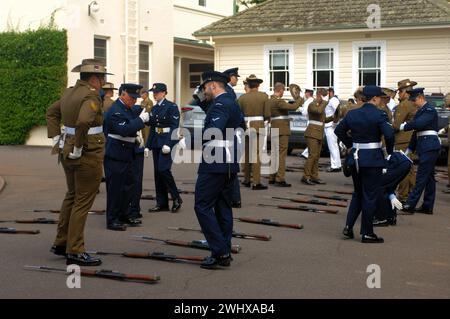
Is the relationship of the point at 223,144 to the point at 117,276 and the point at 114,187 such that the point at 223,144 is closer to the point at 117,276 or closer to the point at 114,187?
the point at 117,276

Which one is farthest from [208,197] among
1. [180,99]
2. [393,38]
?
[180,99]

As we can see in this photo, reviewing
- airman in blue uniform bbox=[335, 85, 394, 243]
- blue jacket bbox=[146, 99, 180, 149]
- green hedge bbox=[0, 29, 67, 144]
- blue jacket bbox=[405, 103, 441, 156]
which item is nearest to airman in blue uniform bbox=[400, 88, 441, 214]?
blue jacket bbox=[405, 103, 441, 156]

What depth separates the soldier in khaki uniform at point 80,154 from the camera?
786 centimetres

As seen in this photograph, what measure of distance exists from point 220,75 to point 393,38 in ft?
57.7

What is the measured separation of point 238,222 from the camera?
10773 millimetres

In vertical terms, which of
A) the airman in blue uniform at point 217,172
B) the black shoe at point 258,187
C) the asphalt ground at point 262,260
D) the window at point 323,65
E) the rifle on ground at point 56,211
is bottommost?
the asphalt ground at point 262,260

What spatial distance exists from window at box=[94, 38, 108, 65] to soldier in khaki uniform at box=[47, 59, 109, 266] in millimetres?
17802

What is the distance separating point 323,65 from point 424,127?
14.3 meters

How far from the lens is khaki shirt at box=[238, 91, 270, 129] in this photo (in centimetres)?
1408

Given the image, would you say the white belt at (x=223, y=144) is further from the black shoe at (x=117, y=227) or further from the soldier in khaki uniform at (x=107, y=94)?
the soldier in khaki uniform at (x=107, y=94)

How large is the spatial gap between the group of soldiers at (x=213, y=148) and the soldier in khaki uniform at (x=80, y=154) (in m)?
0.01

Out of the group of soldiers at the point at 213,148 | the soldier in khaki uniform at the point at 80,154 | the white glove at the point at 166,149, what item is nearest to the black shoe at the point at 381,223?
the group of soldiers at the point at 213,148

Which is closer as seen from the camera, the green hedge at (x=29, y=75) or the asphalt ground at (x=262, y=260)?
the asphalt ground at (x=262, y=260)

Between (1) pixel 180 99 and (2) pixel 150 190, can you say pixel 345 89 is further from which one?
(2) pixel 150 190
